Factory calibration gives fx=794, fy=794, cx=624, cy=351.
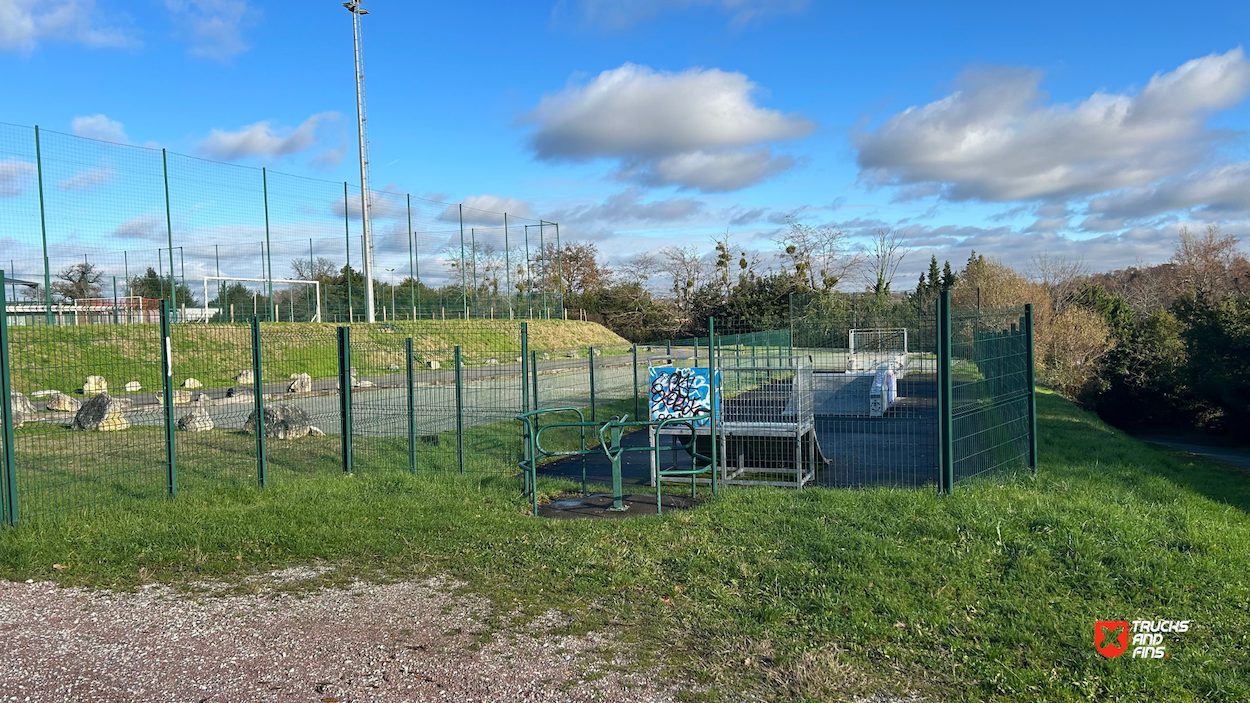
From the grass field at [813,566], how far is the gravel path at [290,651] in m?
→ 0.34

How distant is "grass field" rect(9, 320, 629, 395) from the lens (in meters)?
11.5

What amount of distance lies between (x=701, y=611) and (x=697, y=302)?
146 ft

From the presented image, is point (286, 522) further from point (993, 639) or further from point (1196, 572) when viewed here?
Answer: point (1196, 572)

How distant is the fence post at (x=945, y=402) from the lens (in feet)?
23.8

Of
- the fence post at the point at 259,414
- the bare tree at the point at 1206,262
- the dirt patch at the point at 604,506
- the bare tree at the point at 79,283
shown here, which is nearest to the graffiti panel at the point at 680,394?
the dirt patch at the point at 604,506

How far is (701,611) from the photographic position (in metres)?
4.64

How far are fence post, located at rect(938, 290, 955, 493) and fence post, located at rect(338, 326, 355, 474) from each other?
637 centimetres

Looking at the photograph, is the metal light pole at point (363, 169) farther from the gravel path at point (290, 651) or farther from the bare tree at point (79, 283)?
the gravel path at point (290, 651)

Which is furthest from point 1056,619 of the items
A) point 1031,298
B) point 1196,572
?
point 1031,298

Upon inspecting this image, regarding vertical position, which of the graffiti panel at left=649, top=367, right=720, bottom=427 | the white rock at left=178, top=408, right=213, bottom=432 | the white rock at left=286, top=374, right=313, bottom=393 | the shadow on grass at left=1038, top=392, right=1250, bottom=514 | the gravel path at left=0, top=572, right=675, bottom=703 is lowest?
the shadow on grass at left=1038, top=392, right=1250, bottom=514

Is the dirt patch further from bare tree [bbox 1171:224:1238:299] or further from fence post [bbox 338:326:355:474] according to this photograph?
bare tree [bbox 1171:224:1238:299]

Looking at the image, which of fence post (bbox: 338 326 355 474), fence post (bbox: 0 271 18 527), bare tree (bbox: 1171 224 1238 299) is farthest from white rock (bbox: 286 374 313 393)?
bare tree (bbox: 1171 224 1238 299)

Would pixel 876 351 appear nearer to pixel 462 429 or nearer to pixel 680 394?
pixel 680 394

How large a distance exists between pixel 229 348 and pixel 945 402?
49.8ft
